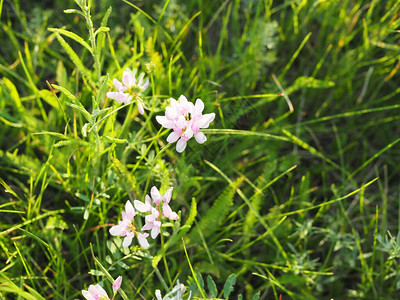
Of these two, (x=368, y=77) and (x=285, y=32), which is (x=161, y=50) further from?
(x=368, y=77)

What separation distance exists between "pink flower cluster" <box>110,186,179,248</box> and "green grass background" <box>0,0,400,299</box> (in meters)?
0.12

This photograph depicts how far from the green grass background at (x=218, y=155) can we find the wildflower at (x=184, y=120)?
0.25 m

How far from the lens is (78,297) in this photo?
1.74m

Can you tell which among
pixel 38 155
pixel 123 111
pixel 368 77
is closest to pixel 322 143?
pixel 368 77

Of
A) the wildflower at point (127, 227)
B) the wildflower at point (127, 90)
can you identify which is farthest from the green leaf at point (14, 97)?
the wildflower at point (127, 227)

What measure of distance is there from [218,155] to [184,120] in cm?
65

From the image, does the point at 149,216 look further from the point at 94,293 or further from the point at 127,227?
the point at 94,293

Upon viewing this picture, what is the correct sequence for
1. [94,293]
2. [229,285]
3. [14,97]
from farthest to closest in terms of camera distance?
1. [14,97]
2. [229,285]
3. [94,293]

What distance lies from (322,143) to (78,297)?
1.51m

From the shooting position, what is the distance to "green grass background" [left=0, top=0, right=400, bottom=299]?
1691 millimetres

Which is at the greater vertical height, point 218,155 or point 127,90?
point 127,90

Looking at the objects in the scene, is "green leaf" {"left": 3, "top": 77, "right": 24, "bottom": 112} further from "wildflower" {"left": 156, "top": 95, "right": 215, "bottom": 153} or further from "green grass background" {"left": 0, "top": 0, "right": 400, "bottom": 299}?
"wildflower" {"left": 156, "top": 95, "right": 215, "bottom": 153}

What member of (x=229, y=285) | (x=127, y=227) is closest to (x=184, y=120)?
(x=127, y=227)

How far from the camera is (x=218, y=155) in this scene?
1.94m
